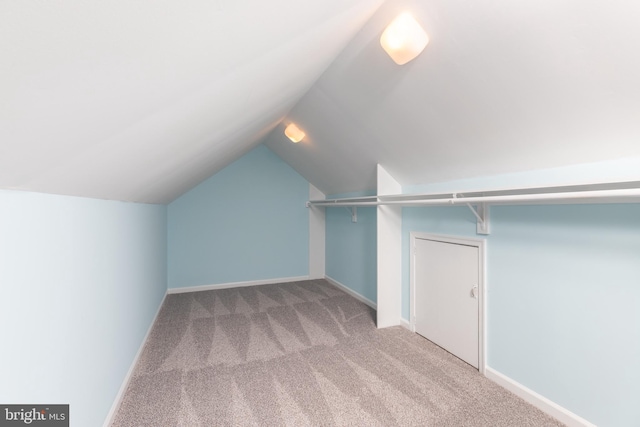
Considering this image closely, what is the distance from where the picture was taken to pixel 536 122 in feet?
5.39

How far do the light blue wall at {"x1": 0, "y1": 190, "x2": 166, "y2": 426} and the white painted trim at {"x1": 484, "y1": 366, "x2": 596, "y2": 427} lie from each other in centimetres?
263

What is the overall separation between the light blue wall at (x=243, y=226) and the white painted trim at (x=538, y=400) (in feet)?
11.7

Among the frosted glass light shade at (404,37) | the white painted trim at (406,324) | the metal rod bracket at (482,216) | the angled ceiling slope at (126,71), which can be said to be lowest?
the white painted trim at (406,324)

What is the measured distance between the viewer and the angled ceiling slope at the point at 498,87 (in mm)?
1230

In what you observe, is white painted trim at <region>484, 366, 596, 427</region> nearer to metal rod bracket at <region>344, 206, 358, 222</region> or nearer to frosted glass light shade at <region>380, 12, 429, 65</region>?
frosted glass light shade at <region>380, 12, 429, 65</region>

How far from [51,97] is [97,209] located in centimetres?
132

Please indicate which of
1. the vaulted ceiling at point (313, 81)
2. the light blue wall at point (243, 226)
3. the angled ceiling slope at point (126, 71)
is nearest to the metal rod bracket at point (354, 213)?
the light blue wall at point (243, 226)

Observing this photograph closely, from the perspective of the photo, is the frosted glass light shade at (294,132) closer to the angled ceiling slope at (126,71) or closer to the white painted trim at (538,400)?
the angled ceiling slope at (126,71)

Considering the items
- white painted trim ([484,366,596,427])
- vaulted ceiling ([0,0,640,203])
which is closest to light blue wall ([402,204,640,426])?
white painted trim ([484,366,596,427])

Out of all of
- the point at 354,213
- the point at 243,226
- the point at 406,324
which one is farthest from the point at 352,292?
the point at 243,226

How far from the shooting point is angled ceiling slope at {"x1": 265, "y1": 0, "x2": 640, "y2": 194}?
4.04 ft

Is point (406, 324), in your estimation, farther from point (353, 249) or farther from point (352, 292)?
point (353, 249)

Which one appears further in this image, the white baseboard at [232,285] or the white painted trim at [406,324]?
the white baseboard at [232,285]

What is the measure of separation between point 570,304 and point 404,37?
6.05 feet
